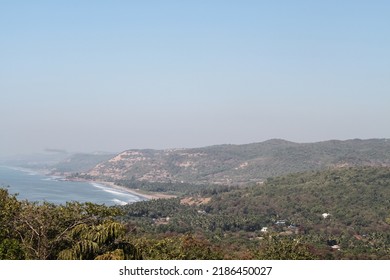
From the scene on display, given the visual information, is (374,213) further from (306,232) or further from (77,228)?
(77,228)

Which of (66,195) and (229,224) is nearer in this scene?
(229,224)

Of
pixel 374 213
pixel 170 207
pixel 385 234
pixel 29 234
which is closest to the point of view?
pixel 29 234

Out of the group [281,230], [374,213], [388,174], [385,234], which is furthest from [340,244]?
[388,174]

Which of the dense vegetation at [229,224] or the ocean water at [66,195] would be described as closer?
the dense vegetation at [229,224]

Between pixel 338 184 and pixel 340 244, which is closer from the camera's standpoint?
pixel 340 244

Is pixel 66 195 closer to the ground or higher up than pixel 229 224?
higher up

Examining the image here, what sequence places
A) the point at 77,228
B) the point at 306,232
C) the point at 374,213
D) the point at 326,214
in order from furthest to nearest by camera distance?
the point at 326,214 → the point at 374,213 → the point at 306,232 → the point at 77,228

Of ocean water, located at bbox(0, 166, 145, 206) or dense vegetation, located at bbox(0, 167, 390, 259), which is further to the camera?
ocean water, located at bbox(0, 166, 145, 206)
